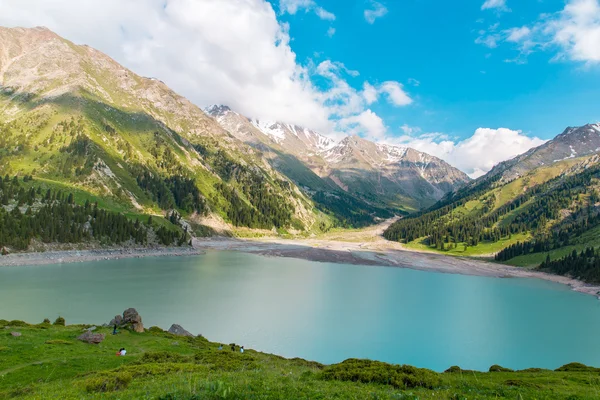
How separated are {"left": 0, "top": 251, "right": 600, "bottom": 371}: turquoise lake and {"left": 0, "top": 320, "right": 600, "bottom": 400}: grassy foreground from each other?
1348 centimetres

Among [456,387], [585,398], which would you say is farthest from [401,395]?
[585,398]

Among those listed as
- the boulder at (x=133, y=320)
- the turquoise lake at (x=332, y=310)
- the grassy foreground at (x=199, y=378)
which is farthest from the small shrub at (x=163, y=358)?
the turquoise lake at (x=332, y=310)

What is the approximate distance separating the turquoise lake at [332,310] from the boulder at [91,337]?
48.3 ft

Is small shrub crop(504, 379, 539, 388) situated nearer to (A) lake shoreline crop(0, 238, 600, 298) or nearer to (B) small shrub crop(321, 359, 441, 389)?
(B) small shrub crop(321, 359, 441, 389)

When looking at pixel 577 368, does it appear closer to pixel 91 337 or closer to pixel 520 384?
pixel 520 384

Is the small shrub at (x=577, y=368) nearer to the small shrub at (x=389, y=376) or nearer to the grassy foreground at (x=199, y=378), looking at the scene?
the grassy foreground at (x=199, y=378)

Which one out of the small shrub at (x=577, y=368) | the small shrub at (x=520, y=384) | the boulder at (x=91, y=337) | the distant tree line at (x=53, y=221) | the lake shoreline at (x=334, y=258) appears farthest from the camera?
the lake shoreline at (x=334, y=258)

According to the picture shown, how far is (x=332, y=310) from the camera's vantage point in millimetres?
58125

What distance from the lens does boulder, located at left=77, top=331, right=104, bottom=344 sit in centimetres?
2900

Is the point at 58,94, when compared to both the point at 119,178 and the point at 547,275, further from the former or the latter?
the point at 547,275

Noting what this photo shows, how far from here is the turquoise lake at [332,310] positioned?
41.3m

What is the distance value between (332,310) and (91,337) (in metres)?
38.5

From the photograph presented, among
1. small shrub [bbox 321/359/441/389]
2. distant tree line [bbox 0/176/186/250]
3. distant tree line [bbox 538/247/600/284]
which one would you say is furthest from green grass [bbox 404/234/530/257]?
small shrub [bbox 321/359/441/389]

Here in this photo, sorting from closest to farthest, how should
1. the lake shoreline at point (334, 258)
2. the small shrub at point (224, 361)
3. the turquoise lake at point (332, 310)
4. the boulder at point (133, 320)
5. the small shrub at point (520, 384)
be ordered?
the small shrub at point (520, 384) → the small shrub at point (224, 361) → the boulder at point (133, 320) → the turquoise lake at point (332, 310) → the lake shoreline at point (334, 258)
